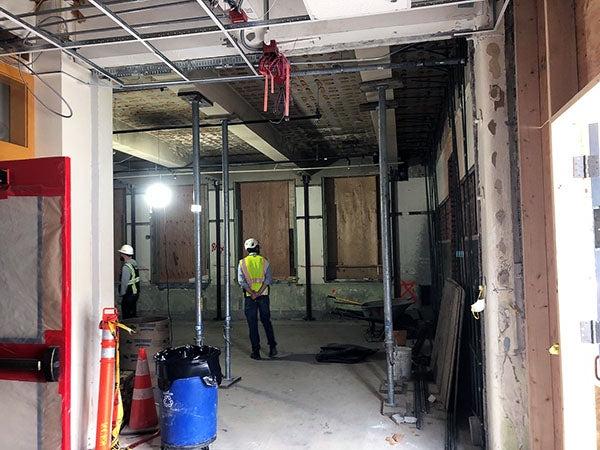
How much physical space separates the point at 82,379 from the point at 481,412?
2.75 meters

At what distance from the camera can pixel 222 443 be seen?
330 centimetres

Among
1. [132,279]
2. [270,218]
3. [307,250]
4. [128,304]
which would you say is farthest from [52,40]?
[270,218]

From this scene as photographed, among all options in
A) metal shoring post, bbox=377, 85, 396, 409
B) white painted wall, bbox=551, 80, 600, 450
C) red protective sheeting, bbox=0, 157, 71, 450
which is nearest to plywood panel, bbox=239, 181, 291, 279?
metal shoring post, bbox=377, 85, 396, 409

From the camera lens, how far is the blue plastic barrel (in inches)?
115

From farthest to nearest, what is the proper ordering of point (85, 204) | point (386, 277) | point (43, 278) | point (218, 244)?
point (218, 244) < point (386, 277) < point (85, 204) < point (43, 278)

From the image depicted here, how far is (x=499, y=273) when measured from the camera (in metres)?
2.69

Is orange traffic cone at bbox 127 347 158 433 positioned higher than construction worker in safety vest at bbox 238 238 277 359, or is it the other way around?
construction worker in safety vest at bbox 238 238 277 359

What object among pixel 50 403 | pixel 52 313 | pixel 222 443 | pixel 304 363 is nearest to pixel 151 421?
pixel 222 443

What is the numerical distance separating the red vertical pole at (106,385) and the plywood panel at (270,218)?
20.7 ft

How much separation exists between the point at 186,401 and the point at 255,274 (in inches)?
113

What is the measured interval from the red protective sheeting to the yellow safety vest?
325cm

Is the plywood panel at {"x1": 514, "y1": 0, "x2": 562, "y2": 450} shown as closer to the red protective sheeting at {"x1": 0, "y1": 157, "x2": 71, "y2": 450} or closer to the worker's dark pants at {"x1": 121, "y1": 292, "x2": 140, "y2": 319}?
the red protective sheeting at {"x1": 0, "y1": 157, "x2": 71, "y2": 450}

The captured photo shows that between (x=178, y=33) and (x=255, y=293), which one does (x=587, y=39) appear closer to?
(x=178, y=33)

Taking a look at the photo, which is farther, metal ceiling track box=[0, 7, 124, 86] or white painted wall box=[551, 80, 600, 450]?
metal ceiling track box=[0, 7, 124, 86]
